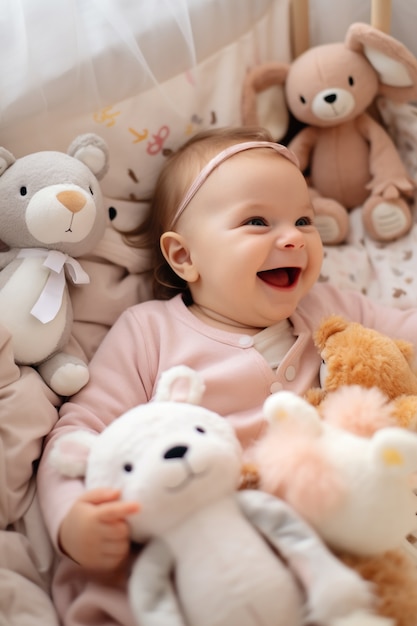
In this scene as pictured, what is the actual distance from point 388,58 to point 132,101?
536mm

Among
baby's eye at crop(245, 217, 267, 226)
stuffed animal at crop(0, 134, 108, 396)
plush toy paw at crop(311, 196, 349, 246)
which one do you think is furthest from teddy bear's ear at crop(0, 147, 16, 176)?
plush toy paw at crop(311, 196, 349, 246)

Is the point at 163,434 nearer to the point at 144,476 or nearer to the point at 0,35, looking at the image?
the point at 144,476

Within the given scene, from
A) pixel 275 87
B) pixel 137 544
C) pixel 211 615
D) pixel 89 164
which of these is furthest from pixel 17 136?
pixel 211 615

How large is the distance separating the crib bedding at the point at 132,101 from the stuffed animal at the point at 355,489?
398 millimetres

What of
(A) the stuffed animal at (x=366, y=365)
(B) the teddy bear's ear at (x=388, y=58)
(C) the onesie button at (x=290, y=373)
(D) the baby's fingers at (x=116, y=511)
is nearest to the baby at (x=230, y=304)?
(C) the onesie button at (x=290, y=373)

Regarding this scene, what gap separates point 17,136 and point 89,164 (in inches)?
5.7

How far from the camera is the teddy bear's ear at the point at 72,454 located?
828mm

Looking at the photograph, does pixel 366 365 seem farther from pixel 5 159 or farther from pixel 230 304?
pixel 5 159

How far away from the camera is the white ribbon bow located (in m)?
0.98

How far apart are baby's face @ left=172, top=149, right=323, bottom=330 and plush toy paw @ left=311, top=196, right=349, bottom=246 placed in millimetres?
233

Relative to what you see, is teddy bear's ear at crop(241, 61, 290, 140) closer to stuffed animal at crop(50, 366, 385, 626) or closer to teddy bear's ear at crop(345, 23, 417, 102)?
teddy bear's ear at crop(345, 23, 417, 102)

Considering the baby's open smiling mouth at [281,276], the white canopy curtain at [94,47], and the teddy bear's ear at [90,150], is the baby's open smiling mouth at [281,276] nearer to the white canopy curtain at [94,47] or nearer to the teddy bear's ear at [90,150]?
the teddy bear's ear at [90,150]

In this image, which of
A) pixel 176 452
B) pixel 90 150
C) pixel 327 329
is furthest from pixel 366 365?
pixel 90 150

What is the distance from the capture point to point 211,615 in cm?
64
